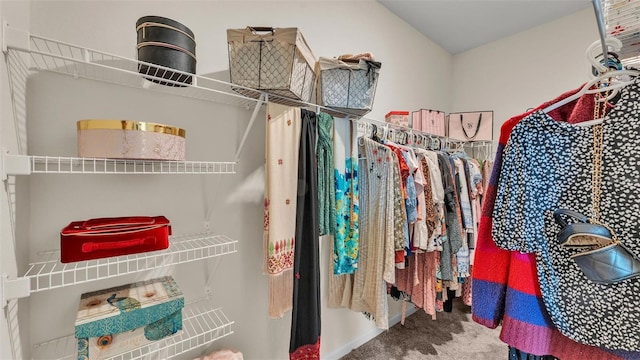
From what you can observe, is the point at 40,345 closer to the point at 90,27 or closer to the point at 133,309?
the point at 133,309

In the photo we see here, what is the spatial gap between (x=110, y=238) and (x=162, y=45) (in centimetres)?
62

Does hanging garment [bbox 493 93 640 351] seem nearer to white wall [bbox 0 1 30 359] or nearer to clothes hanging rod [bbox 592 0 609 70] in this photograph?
clothes hanging rod [bbox 592 0 609 70]

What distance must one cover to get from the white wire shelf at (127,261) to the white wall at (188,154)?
0.12 feet

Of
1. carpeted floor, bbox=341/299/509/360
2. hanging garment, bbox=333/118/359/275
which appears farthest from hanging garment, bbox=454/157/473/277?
hanging garment, bbox=333/118/359/275

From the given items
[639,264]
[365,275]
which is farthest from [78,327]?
[639,264]

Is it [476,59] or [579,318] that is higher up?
[476,59]

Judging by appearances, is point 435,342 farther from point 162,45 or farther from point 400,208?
point 162,45

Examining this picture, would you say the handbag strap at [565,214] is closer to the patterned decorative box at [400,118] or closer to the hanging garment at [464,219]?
the hanging garment at [464,219]

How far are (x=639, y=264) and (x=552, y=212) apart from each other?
166 mm

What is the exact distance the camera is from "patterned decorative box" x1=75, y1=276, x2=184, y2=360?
74 centimetres

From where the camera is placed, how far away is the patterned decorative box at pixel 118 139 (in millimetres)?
728

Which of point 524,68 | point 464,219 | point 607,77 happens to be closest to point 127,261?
point 607,77

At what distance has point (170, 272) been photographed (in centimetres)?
110

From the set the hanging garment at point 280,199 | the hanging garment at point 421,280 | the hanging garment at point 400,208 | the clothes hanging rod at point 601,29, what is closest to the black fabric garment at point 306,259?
the hanging garment at point 280,199
